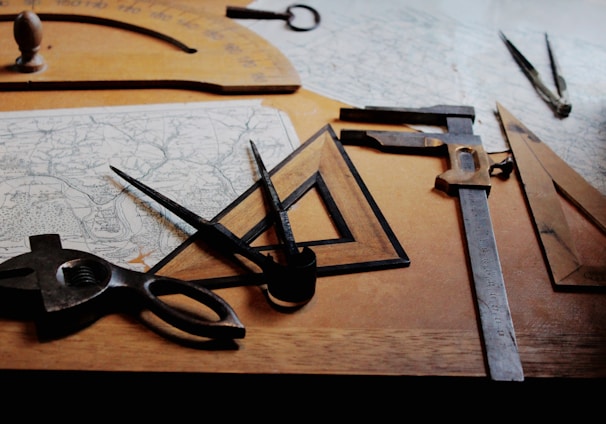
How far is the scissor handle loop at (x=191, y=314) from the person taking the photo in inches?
37.2

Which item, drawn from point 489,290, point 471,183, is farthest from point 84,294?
point 471,183

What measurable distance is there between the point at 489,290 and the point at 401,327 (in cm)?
19

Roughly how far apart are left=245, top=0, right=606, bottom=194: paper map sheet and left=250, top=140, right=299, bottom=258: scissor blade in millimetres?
453

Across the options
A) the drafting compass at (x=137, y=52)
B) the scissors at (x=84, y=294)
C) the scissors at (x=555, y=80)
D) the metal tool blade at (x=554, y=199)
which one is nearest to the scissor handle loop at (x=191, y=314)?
the scissors at (x=84, y=294)

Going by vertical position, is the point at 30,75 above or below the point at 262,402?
above

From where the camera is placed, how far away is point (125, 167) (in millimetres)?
1363

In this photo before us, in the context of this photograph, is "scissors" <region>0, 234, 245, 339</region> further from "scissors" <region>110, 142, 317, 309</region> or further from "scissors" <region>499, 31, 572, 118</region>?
"scissors" <region>499, 31, 572, 118</region>

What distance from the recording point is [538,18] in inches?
90.3

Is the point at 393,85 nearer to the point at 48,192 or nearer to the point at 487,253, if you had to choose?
the point at 487,253

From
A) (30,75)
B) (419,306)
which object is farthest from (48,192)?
(419,306)

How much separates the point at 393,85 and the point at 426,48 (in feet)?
0.99

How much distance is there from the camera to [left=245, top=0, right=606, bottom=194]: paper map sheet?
1686mm

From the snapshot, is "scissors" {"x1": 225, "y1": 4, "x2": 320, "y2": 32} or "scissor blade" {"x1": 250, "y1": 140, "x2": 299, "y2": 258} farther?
"scissors" {"x1": 225, "y1": 4, "x2": 320, "y2": 32}

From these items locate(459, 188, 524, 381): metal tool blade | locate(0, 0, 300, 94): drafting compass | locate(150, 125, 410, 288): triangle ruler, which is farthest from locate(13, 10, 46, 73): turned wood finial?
locate(459, 188, 524, 381): metal tool blade
